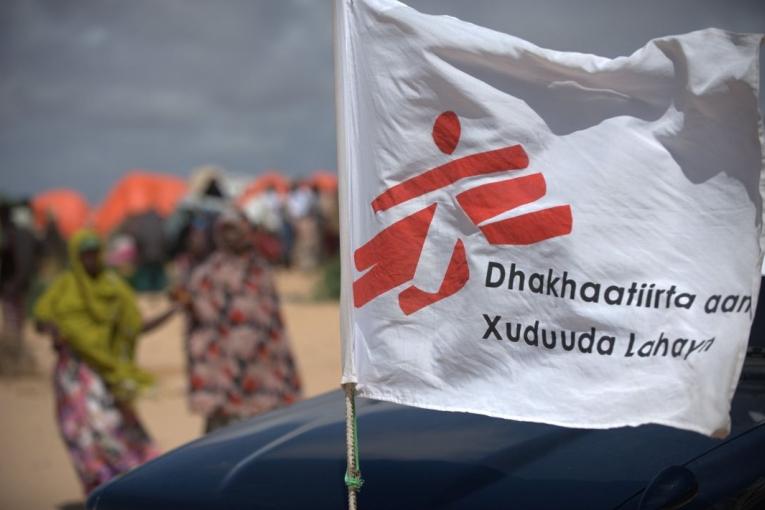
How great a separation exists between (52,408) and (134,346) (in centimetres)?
506

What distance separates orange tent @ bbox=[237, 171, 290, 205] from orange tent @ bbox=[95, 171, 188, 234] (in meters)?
1.93

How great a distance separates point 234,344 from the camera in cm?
710

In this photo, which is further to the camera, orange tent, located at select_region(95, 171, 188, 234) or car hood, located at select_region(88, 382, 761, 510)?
orange tent, located at select_region(95, 171, 188, 234)

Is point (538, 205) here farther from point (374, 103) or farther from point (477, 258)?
point (374, 103)

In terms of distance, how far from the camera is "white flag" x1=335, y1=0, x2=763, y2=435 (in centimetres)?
280

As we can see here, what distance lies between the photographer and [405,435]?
3.32m

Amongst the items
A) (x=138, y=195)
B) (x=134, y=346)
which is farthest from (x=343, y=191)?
(x=138, y=195)

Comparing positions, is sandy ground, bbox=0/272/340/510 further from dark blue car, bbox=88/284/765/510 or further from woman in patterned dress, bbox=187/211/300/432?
dark blue car, bbox=88/284/765/510

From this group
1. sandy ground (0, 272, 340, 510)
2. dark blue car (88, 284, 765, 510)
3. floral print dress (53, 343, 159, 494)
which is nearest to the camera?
dark blue car (88, 284, 765, 510)

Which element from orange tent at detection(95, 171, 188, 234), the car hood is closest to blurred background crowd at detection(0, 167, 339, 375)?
orange tent at detection(95, 171, 188, 234)

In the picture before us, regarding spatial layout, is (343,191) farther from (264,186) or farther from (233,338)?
(264,186)

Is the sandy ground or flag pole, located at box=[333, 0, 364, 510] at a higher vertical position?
flag pole, located at box=[333, 0, 364, 510]

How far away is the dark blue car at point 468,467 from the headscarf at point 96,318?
3.32 m

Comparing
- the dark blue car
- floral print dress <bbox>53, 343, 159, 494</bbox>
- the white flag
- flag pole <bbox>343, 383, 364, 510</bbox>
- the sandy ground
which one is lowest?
the sandy ground
